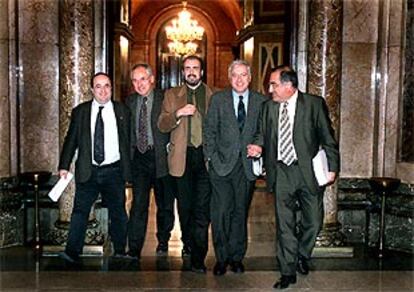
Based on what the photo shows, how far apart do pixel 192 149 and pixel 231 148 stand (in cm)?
43

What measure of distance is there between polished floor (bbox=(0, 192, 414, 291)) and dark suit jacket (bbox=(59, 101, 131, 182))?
2.54ft

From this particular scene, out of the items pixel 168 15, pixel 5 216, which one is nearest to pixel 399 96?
pixel 5 216

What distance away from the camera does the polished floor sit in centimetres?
479

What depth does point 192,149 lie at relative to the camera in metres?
5.18

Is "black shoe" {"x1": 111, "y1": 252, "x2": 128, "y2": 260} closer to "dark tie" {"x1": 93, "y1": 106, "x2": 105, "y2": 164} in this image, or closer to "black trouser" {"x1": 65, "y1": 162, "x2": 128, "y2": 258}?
"black trouser" {"x1": 65, "y1": 162, "x2": 128, "y2": 258}

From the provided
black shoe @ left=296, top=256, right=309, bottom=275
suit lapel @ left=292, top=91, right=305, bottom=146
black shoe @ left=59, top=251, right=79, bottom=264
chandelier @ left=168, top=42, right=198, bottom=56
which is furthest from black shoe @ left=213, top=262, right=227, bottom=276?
chandelier @ left=168, top=42, right=198, bottom=56

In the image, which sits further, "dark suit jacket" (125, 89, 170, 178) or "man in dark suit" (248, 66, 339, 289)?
"dark suit jacket" (125, 89, 170, 178)

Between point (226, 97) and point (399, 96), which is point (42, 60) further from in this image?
point (399, 96)

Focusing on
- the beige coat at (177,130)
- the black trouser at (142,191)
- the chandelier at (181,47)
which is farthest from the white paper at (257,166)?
the chandelier at (181,47)

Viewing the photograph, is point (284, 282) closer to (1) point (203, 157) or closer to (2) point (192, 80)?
(1) point (203, 157)

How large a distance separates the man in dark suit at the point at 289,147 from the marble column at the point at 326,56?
1119 millimetres

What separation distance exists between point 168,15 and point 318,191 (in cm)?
1486

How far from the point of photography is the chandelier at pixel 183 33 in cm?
1705

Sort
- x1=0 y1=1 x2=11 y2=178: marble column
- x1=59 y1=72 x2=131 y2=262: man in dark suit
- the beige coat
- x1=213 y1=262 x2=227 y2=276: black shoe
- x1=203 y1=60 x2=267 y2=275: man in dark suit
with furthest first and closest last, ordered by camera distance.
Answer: x1=0 y1=1 x2=11 y2=178: marble column → x1=59 y1=72 x2=131 y2=262: man in dark suit → the beige coat → x1=213 y1=262 x2=227 y2=276: black shoe → x1=203 y1=60 x2=267 y2=275: man in dark suit
